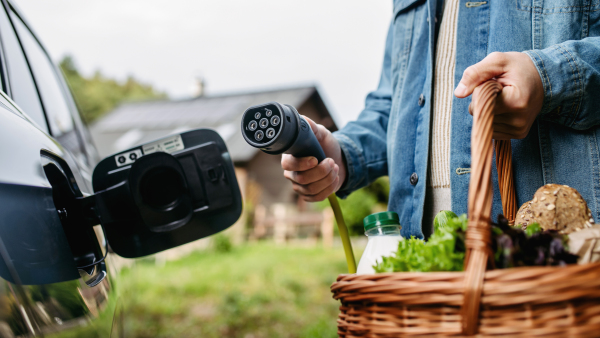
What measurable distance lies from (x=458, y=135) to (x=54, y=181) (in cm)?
105

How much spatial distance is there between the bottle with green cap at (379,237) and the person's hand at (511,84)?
26cm

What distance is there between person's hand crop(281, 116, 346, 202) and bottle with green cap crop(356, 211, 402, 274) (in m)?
0.27

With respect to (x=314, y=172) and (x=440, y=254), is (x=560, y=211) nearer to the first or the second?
(x=440, y=254)

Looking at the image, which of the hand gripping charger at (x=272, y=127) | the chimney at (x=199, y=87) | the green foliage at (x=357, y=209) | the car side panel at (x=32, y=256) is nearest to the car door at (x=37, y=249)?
the car side panel at (x=32, y=256)

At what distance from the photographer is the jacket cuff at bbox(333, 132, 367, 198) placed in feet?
4.51

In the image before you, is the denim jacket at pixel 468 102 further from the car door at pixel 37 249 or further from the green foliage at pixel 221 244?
the green foliage at pixel 221 244

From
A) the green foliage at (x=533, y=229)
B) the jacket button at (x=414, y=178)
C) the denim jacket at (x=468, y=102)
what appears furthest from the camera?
the jacket button at (x=414, y=178)

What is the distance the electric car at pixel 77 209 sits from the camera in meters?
0.70

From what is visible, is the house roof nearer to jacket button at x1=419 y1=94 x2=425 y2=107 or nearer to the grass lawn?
the grass lawn

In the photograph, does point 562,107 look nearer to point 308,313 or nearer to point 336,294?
point 336,294

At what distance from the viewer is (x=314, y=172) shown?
111 cm

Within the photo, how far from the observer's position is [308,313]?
511 cm

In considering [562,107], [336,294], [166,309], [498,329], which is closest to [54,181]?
[336,294]

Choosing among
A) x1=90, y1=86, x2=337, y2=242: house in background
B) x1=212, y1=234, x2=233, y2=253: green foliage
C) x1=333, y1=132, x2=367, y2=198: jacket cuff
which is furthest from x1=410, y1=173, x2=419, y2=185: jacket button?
x1=90, y1=86, x2=337, y2=242: house in background
